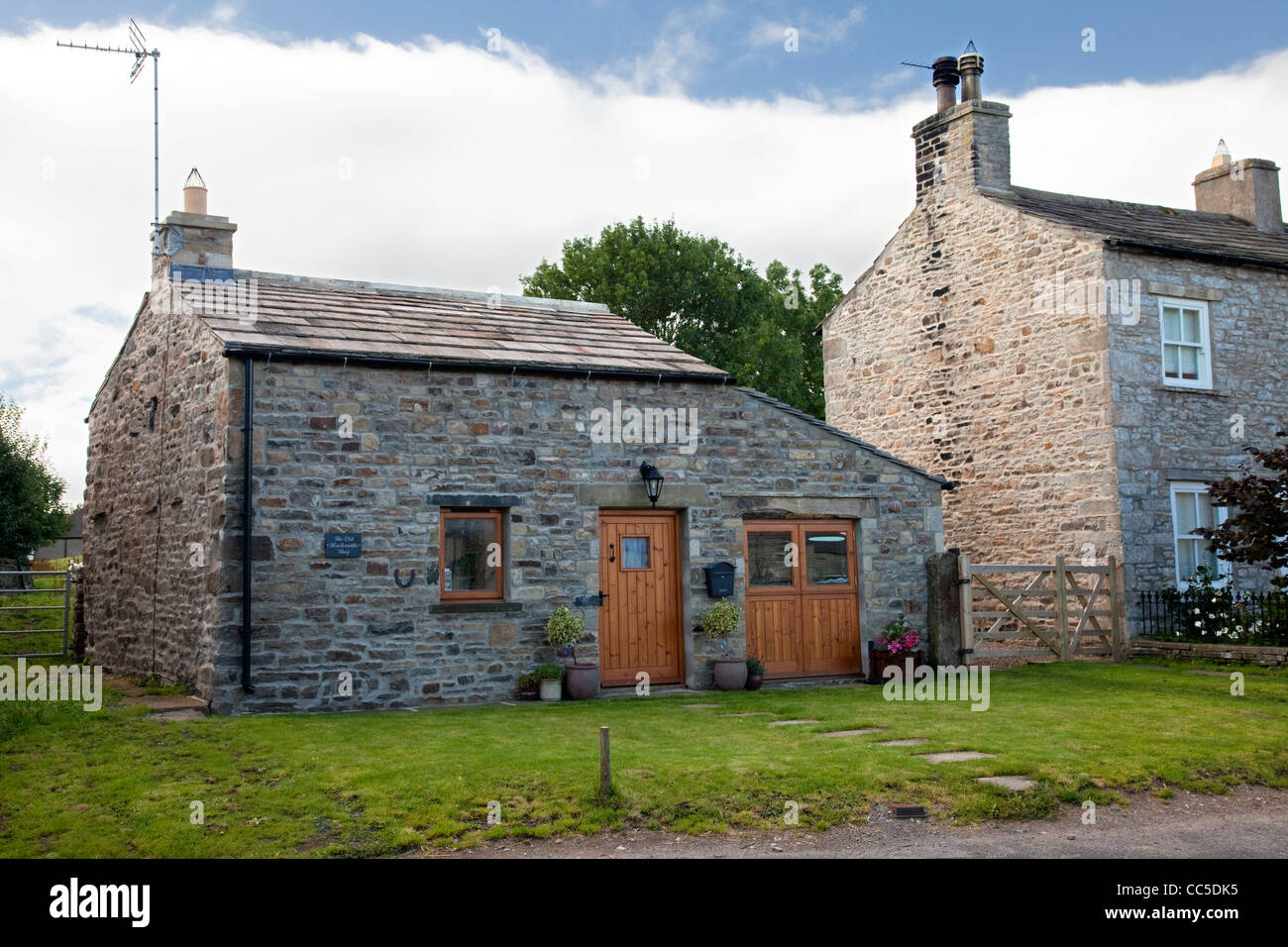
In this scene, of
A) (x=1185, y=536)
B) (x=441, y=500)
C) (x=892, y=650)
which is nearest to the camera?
(x=441, y=500)

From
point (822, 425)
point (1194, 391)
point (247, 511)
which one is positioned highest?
point (1194, 391)

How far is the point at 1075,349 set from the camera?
707 inches

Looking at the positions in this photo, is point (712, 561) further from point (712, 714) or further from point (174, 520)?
point (174, 520)

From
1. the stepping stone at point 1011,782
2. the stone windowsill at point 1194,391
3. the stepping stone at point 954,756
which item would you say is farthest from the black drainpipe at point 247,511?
the stone windowsill at point 1194,391

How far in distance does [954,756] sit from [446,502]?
21.1 feet

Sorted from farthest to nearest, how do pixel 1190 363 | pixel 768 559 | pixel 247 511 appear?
pixel 1190 363 < pixel 768 559 < pixel 247 511

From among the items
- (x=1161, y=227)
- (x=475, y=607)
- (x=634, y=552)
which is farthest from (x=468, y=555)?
(x=1161, y=227)

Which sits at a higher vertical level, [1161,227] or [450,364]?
[1161,227]

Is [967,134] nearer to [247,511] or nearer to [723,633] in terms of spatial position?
[723,633]

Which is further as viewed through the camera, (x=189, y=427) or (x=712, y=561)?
(x=712, y=561)

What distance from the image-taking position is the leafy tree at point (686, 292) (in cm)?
3628

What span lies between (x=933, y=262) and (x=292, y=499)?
43.7 feet

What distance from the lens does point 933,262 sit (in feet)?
68.2
